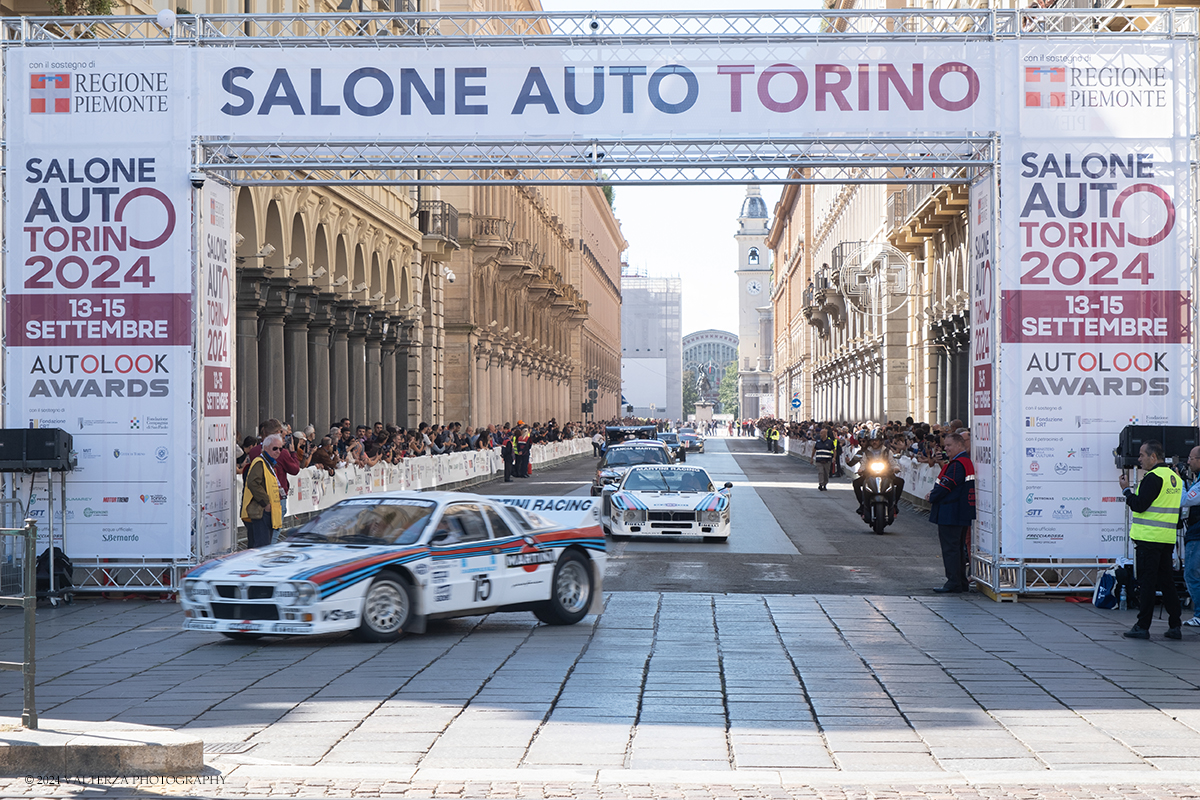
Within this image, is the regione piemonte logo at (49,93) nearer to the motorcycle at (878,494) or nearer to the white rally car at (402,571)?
the white rally car at (402,571)

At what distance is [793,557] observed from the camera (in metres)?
19.5

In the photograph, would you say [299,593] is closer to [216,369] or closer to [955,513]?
[216,369]

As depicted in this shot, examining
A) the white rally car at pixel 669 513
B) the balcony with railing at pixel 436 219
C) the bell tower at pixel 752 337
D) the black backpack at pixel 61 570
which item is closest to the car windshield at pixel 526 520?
the black backpack at pixel 61 570

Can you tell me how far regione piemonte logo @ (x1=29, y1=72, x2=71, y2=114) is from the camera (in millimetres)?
14938

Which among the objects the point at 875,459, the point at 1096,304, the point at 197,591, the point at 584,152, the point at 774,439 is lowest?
the point at 197,591

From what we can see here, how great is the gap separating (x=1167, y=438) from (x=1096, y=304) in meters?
1.50

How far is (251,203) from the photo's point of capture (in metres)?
28.5

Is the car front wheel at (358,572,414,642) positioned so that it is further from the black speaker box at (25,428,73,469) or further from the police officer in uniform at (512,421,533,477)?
the police officer in uniform at (512,421,533,477)

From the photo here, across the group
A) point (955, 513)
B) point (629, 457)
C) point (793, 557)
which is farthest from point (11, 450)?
point (629, 457)

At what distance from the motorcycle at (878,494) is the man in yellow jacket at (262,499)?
11.3m

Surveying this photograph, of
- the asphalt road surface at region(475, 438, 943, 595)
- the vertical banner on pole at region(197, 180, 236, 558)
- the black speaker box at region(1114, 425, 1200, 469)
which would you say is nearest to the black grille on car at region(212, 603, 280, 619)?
the vertical banner on pole at region(197, 180, 236, 558)

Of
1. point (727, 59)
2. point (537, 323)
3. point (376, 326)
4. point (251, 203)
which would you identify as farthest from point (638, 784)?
point (537, 323)

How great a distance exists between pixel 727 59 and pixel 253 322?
17027mm

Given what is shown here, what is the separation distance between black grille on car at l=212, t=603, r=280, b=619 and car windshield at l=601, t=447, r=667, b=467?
57.5 feet
